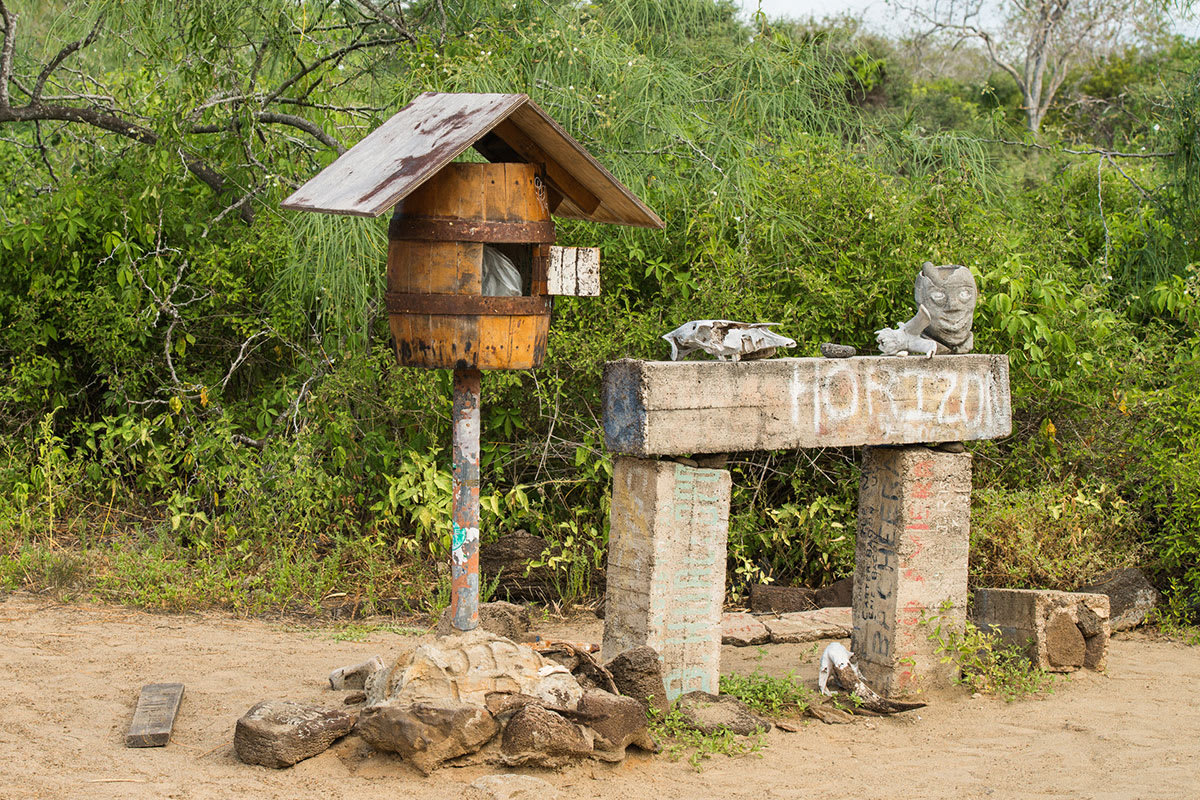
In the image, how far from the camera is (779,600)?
24.1 ft

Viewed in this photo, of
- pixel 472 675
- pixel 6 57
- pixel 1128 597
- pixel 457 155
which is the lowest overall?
pixel 472 675

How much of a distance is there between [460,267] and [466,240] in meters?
0.10

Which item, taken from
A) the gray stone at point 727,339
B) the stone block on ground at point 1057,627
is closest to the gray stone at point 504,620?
the gray stone at point 727,339

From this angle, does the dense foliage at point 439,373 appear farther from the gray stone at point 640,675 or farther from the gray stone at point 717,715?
the gray stone at point 640,675

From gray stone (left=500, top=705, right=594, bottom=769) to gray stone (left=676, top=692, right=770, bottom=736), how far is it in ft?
2.42

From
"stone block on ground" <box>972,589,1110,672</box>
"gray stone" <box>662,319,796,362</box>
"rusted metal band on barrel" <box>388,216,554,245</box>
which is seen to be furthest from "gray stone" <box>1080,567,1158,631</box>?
"rusted metal band on barrel" <box>388,216,554,245</box>

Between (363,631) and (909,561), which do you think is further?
(363,631)

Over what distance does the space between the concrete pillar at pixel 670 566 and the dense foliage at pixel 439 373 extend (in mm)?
2125

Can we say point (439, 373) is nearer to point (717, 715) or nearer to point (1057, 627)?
point (717, 715)

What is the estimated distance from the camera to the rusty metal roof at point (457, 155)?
4008 millimetres

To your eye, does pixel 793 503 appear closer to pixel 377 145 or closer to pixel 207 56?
pixel 377 145

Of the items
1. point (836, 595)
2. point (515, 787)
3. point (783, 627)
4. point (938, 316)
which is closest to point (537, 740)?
point (515, 787)

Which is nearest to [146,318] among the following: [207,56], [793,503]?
[207,56]

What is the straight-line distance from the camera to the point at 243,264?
834 cm
